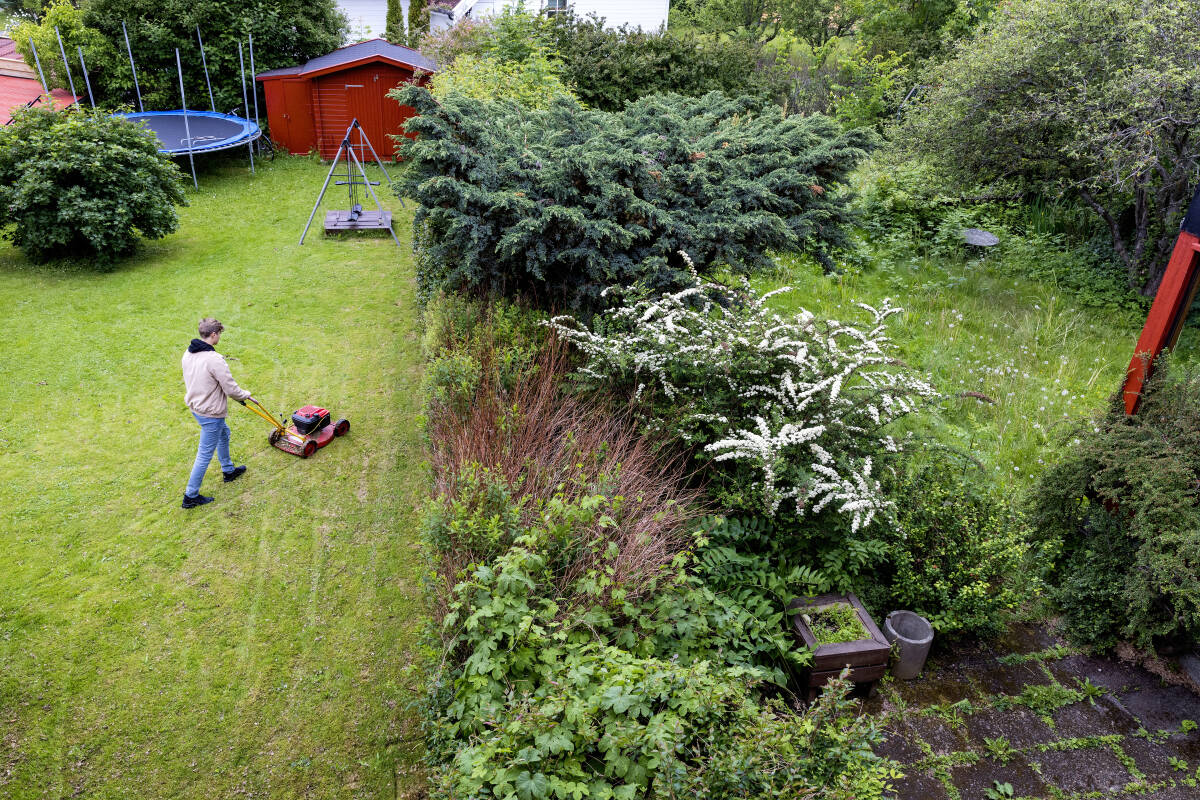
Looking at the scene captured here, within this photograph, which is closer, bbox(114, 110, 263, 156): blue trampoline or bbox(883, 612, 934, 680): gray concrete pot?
bbox(883, 612, 934, 680): gray concrete pot

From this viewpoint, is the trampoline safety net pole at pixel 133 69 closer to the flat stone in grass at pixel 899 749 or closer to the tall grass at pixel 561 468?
the tall grass at pixel 561 468

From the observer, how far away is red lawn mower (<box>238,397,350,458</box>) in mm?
7223

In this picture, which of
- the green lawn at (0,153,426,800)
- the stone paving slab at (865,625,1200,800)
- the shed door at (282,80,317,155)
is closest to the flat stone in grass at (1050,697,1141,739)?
the stone paving slab at (865,625,1200,800)

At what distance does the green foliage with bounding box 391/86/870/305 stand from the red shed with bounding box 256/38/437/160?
37.8ft

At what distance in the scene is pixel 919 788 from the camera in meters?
3.97

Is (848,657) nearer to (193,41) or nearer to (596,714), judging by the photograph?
(596,714)

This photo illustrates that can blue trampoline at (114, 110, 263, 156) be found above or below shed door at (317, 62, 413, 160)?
below

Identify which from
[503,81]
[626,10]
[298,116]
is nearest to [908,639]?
[503,81]

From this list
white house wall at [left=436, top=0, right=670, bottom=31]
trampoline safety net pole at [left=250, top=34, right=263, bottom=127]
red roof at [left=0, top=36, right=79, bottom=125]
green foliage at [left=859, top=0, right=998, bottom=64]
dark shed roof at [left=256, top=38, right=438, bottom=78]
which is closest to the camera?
dark shed roof at [left=256, top=38, right=438, bottom=78]

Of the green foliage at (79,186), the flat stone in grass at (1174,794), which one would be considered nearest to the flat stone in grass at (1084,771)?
the flat stone in grass at (1174,794)

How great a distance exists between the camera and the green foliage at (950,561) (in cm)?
484

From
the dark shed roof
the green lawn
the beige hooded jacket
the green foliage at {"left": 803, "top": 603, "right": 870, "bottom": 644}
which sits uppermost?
the dark shed roof

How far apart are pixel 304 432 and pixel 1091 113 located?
1103 cm

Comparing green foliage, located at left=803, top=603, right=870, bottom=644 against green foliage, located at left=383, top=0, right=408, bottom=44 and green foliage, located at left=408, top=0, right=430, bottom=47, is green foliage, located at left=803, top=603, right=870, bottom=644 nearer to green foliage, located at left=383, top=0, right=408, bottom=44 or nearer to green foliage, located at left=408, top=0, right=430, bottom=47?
green foliage, located at left=408, top=0, right=430, bottom=47
